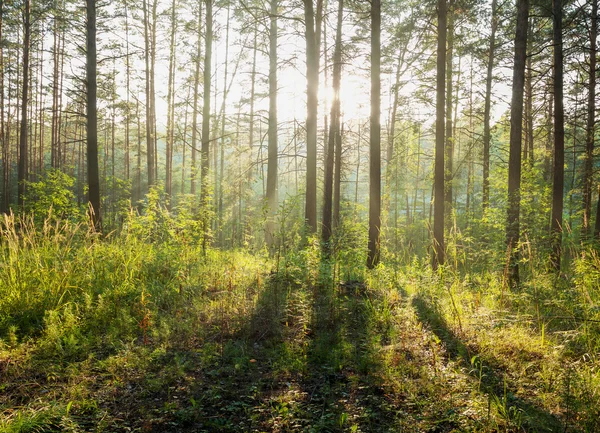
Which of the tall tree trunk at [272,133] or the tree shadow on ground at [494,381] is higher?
the tall tree trunk at [272,133]

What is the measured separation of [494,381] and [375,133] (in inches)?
271

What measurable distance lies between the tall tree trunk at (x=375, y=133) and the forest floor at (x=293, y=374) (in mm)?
3839

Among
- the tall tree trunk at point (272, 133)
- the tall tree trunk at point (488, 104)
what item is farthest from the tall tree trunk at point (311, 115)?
the tall tree trunk at point (488, 104)

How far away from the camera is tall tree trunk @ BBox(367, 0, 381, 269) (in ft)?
28.6

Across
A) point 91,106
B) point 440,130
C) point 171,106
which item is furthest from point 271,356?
point 171,106

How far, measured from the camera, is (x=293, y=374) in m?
3.50

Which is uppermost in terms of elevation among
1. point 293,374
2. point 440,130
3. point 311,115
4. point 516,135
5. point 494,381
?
point 311,115

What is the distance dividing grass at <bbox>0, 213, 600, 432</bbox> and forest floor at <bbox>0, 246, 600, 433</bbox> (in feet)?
0.05

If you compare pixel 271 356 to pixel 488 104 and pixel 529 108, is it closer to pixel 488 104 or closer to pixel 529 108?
pixel 488 104

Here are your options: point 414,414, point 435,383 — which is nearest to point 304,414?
point 414,414

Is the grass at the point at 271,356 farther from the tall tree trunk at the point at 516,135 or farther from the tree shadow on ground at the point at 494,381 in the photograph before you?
the tall tree trunk at the point at 516,135

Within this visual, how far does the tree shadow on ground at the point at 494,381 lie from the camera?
8.20ft

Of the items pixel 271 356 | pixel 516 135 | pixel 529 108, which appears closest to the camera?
pixel 271 356

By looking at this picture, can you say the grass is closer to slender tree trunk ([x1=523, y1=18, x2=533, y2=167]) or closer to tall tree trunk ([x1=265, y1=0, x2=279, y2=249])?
tall tree trunk ([x1=265, y1=0, x2=279, y2=249])
